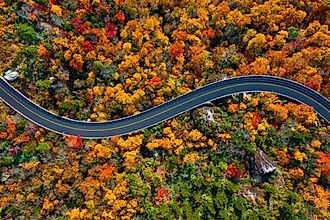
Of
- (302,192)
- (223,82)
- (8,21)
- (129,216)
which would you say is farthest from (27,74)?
(302,192)

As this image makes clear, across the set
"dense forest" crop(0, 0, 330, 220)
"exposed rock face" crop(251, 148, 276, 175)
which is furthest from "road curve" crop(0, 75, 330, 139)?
"exposed rock face" crop(251, 148, 276, 175)

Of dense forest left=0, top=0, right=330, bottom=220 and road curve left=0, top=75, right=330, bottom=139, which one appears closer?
dense forest left=0, top=0, right=330, bottom=220

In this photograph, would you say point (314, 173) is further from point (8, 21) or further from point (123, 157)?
point (8, 21)

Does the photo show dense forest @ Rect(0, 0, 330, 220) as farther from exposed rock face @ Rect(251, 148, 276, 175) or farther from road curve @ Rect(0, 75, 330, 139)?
road curve @ Rect(0, 75, 330, 139)

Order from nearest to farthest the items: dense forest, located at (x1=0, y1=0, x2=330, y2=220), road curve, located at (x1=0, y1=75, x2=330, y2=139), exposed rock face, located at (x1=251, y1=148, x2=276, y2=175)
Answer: dense forest, located at (x1=0, y1=0, x2=330, y2=220)
exposed rock face, located at (x1=251, y1=148, x2=276, y2=175)
road curve, located at (x1=0, y1=75, x2=330, y2=139)

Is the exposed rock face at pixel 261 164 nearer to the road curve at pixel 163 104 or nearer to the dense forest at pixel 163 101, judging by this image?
the dense forest at pixel 163 101

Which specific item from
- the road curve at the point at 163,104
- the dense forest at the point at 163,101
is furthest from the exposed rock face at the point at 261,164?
the road curve at the point at 163,104

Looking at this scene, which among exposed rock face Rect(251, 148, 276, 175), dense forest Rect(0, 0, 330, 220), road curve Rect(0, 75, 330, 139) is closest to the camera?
dense forest Rect(0, 0, 330, 220)
